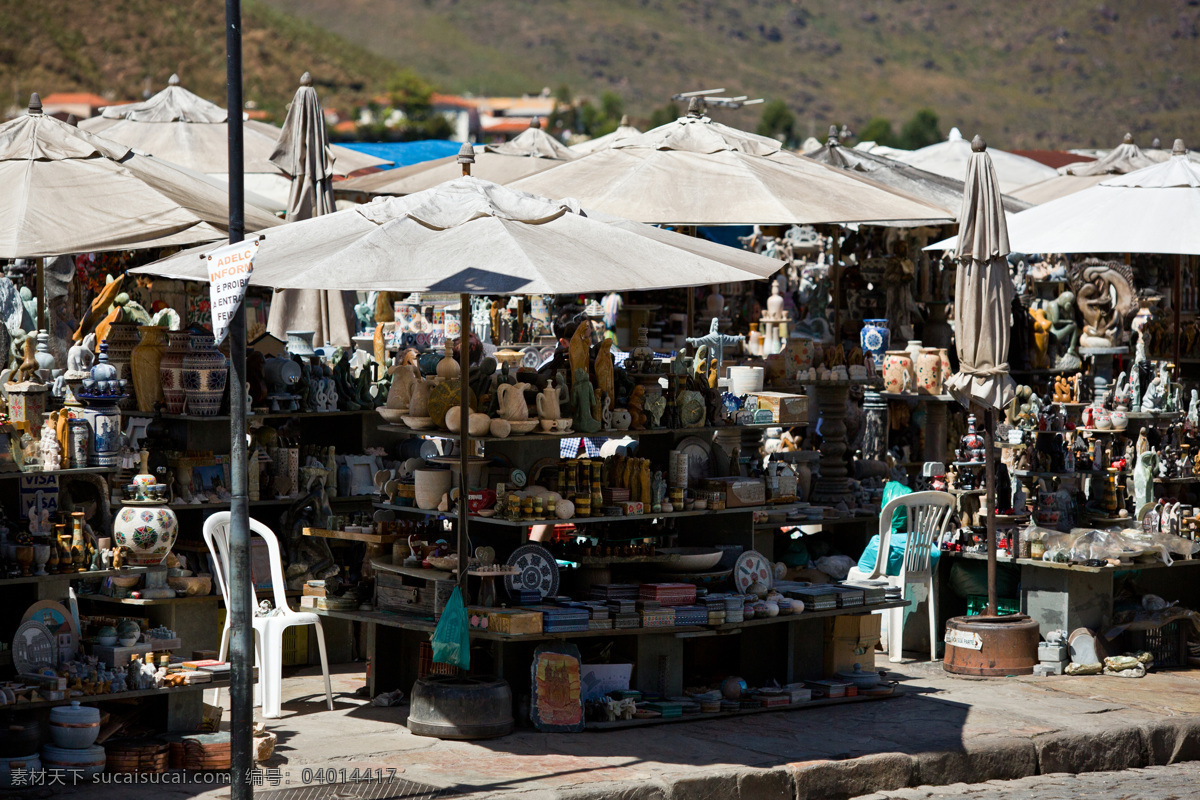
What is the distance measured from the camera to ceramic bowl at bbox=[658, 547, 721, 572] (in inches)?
332

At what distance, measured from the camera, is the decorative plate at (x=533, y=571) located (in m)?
8.00

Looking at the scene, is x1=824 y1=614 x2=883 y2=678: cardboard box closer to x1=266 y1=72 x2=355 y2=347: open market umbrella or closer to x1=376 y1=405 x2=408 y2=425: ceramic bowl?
x1=376 y1=405 x2=408 y2=425: ceramic bowl

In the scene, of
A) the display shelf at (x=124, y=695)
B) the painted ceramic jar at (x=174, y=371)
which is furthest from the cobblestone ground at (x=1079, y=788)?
the painted ceramic jar at (x=174, y=371)

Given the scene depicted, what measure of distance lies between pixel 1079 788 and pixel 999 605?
2524 millimetres

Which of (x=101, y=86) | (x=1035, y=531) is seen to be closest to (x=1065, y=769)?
(x=1035, y=531)

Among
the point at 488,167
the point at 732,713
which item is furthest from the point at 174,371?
the point at 488,167

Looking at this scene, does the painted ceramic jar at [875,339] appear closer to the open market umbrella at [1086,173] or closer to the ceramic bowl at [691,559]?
the open market umbrella at [1086,173]

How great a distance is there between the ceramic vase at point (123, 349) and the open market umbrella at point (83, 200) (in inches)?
17.7

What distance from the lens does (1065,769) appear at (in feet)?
26.2

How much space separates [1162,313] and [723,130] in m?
3.69

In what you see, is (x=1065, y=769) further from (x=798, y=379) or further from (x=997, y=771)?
(x=798, y=379)

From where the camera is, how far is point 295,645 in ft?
30.1

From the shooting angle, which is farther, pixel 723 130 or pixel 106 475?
pixel 723 130

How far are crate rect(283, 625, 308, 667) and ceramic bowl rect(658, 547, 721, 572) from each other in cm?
211
